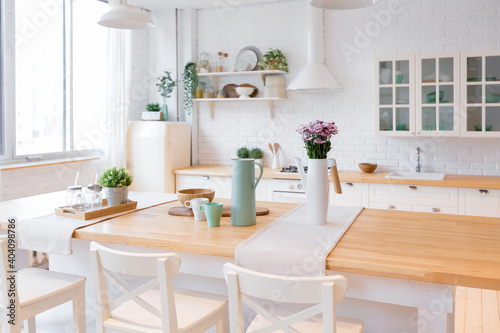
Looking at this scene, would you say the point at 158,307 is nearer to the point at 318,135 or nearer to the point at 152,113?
the point at 318,135

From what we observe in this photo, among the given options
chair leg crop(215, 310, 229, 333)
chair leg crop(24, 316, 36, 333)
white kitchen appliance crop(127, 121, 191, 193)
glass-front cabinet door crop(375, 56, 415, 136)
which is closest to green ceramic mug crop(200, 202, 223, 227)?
chair leg crop(215, 310, 229, 333)

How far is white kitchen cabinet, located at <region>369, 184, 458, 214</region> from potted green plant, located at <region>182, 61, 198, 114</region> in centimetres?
239

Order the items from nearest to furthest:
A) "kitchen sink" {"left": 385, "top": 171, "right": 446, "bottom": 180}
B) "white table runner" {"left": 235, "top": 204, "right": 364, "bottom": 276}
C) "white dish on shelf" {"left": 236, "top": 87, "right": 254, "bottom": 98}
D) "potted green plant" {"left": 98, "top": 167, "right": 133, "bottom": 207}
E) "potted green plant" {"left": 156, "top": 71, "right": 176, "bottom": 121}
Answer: "white table runner" {"left": 235, "top": 204, "right": 364, "bottom": 276} < "potted green plant" {"left": 98, "top": 167, "right": 133, "bottom": 207} < "kitchen sink" {"left": 385, "top": 171, "right": 446, "bottom": 180} < "white dish on shelf" {"left": 236, "top": 87, "right": 254, "bottom": 98} < "potted green plant" {"left": 156, "top": 71, "right": 176, "bottom": 121}

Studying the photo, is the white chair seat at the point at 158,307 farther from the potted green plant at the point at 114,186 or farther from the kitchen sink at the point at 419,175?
the kitchen sink at the point at 419,175

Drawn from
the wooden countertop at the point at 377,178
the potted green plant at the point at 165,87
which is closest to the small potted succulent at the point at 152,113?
the potted green plant at the point at 165,87

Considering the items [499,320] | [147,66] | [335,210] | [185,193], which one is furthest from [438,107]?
[147,66]

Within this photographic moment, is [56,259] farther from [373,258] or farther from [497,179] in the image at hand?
[497,179]

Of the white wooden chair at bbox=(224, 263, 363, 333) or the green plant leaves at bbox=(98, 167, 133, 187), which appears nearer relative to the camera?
the white wooden chair at bbox=(224, 263, 363, 333)

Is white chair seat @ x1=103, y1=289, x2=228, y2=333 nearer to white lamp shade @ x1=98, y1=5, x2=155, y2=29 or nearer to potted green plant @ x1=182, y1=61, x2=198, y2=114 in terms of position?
white lamp shade @ x1=98, y1=5, x2=155, y2=29

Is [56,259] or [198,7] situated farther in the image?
[198,7]

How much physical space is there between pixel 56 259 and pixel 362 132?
11.1 feet

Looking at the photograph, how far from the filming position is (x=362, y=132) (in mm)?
4926

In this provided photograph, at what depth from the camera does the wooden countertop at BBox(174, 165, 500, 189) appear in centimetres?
397

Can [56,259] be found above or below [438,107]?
below
